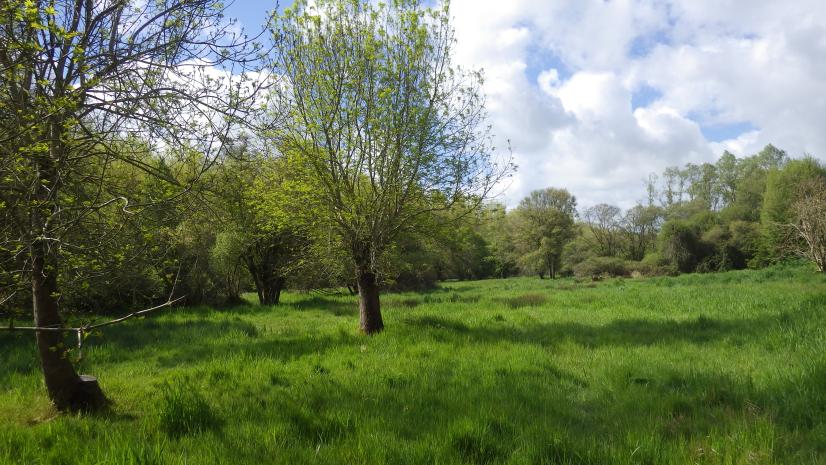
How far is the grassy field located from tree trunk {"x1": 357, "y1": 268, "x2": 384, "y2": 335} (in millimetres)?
587

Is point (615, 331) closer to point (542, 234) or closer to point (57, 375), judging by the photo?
point (57, 375)

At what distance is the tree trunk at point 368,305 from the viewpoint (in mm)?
11438

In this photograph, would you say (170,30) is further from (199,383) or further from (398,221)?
(398,221)

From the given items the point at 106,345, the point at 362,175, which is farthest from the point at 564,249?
the point at 106,345

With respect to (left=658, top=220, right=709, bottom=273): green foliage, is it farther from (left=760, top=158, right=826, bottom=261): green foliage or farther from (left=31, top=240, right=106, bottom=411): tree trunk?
(left=31, top=240, right=106, bottom=411): tree trunk

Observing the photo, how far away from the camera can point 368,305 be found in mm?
11531

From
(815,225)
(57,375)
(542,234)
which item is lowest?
(57,375)

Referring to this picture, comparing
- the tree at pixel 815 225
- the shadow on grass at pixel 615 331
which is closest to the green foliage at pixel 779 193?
the tree at pixel 815 225

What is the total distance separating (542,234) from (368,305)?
138ft

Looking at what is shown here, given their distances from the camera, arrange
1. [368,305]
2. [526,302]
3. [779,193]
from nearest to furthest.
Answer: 1. [368,305]
2. [526,302]
3. [779,193]

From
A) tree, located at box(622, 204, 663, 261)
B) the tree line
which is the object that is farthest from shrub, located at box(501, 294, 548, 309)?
tree, located at box(622, 204, 663, 261)

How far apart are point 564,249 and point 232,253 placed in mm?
40519

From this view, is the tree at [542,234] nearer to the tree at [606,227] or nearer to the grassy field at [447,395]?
the tree at [606,227]

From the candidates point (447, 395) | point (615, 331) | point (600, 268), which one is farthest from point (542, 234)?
point (447, 395)
